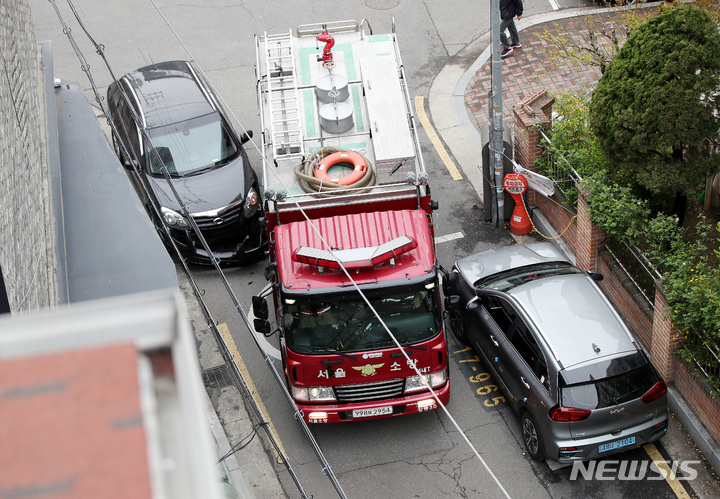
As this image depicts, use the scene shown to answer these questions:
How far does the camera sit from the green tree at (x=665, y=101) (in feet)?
31.4

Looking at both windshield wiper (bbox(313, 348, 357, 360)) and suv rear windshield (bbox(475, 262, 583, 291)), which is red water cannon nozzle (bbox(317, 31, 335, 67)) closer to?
suv rear windshield (bbox(475, 262, 583, 291))

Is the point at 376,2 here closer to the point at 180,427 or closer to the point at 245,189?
the point at 245,189

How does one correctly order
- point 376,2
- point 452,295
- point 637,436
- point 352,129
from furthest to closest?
point 376,2 < point 352,129 < point 452,295 < point 637,436

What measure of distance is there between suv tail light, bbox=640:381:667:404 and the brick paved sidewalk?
766 centimetres

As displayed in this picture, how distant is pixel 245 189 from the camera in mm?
13266

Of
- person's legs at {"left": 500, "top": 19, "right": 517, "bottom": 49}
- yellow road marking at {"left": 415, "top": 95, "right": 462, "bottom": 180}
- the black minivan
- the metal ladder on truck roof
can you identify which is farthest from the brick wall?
person's legs at {"left": 500, "top": 19, "right": 517, "bottom": 49}

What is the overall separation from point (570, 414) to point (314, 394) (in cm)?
310

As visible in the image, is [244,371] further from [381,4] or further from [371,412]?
[381,4]

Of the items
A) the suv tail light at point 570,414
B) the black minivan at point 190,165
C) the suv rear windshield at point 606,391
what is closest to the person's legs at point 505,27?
the black minivan at point 190,165

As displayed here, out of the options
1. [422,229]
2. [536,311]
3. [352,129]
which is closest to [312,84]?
[352,129]

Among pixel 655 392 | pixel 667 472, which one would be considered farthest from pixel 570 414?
pixel 667 472

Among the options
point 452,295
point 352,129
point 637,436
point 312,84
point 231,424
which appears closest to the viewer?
point 637,436

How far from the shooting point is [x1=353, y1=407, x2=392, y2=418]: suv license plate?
388 inches

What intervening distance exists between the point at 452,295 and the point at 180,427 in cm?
835
